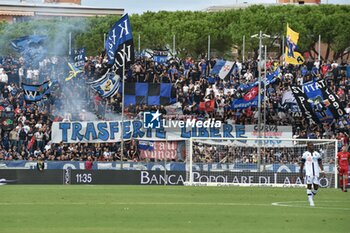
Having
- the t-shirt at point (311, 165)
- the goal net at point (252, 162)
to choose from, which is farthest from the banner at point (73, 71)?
the t-shirt at point (311, 165)

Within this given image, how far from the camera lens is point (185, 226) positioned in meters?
26.1

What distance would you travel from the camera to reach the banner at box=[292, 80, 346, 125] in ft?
221

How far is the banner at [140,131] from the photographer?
64938 mm

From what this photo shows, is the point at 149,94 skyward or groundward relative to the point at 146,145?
skyward

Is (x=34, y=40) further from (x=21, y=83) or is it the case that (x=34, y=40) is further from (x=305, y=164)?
(x=305, y=164)

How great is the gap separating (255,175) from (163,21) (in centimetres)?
7451

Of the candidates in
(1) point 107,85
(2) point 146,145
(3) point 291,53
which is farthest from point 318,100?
(1) point 107,85

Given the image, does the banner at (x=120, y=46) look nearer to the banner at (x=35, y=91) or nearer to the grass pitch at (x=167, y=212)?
the banner at (x=35, y=91)

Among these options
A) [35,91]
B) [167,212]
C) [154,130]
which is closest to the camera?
[167,212]

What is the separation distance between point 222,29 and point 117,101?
174 feet

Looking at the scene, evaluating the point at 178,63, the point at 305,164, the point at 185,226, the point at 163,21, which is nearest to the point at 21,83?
the point at 178,63

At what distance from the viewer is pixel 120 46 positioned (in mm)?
68438

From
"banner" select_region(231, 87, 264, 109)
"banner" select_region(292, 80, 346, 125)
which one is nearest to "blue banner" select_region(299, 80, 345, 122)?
"banner" select_region(292, 80, 346, 125)

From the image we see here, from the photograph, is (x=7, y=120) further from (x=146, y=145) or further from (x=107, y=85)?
(x=146, y=145)
